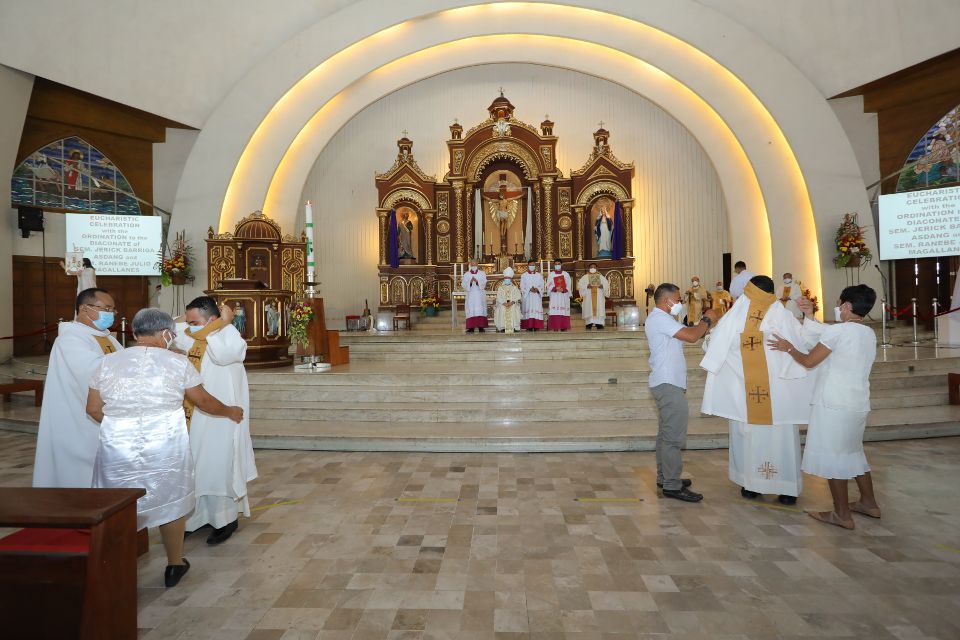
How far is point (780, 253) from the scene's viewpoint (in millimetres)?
12273

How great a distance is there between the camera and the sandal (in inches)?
133

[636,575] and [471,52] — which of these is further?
[471,52]

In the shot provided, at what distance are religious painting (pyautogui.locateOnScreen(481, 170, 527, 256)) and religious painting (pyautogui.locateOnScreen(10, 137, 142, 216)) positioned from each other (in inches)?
344

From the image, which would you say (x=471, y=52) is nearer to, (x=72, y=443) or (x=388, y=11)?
(x=388, y=11)

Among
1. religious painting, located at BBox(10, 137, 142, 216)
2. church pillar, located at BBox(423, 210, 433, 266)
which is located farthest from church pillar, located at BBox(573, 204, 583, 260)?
religious painting, located at BBox(10, 137, 142, 216)

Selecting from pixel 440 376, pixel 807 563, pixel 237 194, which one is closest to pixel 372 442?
pixel 440 376

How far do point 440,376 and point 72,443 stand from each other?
4.06 m

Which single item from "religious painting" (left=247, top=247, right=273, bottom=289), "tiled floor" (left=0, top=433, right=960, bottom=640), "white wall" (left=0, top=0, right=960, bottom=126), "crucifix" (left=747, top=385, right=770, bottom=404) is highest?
"white wall" (left=0, top=0, right=960, bottom=126)

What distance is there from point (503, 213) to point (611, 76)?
4.64 m

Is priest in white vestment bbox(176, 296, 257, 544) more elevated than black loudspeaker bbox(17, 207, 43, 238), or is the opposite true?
black loudspeaker bbox(17, 207, 43, 238)

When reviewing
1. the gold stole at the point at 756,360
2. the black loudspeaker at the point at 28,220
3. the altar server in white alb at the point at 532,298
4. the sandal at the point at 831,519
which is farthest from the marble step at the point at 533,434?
the black loudspeaker at the point at 28,220

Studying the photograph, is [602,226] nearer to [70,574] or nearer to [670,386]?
[670,386]

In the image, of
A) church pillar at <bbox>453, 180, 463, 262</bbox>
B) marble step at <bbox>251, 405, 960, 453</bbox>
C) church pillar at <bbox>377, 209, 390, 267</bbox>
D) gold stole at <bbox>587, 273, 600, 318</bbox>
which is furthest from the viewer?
church pillar at <bbox>453, 180, 463, 262</bbox>

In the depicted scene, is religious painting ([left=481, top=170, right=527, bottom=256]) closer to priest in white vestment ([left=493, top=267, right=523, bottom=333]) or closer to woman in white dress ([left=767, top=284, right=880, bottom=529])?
priest in white vestment ([left=493, top=267, right=523, bottom=333])
